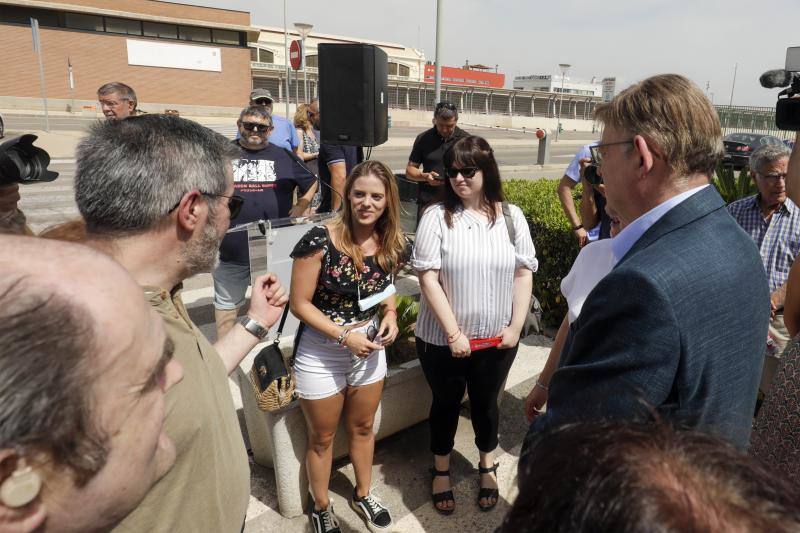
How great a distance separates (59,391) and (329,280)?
74.5 inches

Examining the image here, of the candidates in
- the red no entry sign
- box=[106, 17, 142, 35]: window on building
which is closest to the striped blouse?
the red no entry sign

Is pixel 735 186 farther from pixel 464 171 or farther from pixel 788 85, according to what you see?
pixel 464 171

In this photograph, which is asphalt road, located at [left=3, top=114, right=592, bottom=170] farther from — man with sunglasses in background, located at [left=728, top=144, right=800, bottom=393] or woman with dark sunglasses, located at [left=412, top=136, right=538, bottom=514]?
woman with dark sunglasses, located at [left=412, top=136, right=538, bottom=514]

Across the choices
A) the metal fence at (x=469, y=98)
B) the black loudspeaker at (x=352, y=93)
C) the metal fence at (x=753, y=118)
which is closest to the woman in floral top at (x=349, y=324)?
the black loudspeaker at (x=352, y=93)

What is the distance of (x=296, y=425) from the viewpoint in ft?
8.66

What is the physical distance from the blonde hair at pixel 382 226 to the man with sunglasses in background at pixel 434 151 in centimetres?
246

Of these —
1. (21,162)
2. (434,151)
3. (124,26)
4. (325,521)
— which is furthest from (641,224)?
(124,26)

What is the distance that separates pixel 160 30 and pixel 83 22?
4929 millimetres

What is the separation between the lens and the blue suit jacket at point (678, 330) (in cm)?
121

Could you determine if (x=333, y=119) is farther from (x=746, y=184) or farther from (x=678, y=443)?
(x=678, y=443)

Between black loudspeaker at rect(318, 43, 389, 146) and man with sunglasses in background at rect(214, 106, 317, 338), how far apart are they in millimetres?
656

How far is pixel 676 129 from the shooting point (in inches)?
54.8

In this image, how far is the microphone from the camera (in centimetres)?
194

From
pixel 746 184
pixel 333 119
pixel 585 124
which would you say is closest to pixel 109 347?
pixel 333 119
